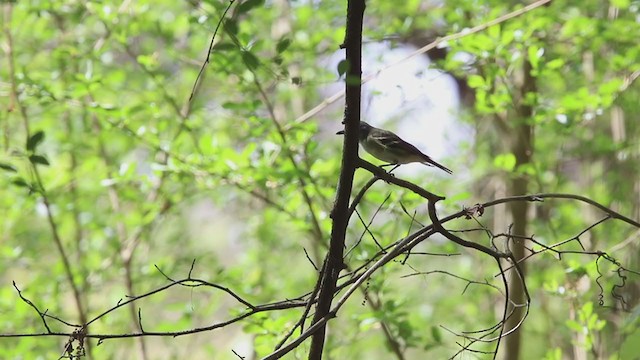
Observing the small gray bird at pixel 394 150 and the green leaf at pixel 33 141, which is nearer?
the small gray bird at pixel 394 150

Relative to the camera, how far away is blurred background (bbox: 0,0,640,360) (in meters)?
2.20

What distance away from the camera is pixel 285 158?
237 cm

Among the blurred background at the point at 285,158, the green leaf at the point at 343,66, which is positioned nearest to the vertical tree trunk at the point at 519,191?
the blurred background at the point at 285,158

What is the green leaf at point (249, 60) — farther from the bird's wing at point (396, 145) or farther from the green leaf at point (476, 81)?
the green leaf at point (476, 81)

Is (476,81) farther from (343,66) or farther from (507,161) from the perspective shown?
(343,66)

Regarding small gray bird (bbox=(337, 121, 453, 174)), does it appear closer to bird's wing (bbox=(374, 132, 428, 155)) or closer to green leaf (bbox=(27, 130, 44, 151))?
bird's wing (bbox=(374, 132, 428, 155))

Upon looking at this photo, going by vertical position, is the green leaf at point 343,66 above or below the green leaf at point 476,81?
below

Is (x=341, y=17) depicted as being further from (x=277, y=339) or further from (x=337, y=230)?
(x=337, y=230)

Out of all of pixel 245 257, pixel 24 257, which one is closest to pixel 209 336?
pixel 245 257

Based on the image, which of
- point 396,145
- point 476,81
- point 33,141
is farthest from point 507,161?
point 33,141

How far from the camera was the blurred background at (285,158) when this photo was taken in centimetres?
220

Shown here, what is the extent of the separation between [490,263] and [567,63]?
4.17ft

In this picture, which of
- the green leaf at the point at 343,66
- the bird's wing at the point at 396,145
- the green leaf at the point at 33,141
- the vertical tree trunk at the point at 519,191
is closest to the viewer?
the green leaf at the point at 343,66

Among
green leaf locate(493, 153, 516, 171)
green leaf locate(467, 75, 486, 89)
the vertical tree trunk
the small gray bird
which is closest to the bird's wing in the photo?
the small gray bird
